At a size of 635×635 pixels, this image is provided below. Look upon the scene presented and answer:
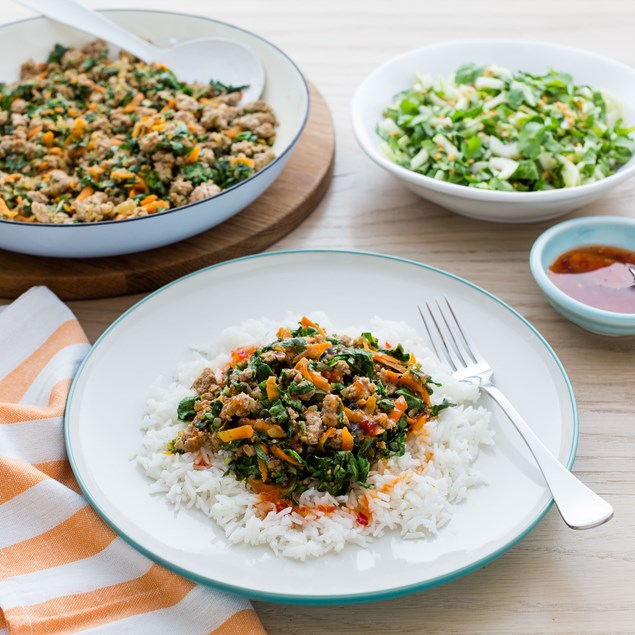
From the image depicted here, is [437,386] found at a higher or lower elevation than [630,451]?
higher

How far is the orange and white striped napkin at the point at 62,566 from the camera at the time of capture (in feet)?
6.46

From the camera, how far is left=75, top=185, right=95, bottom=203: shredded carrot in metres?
2.98

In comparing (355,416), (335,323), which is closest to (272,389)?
(355,416)

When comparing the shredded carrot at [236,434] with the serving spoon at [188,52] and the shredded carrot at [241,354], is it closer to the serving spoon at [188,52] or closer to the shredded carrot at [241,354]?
the shredded carrot at [241,354]

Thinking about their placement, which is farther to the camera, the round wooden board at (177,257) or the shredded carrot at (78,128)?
the shredded carrot at (78,128)

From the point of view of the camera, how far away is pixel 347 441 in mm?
2121

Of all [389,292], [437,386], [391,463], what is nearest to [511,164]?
[389,292]

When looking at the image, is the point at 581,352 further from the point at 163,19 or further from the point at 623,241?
the point at 163,19

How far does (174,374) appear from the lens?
2596 mm

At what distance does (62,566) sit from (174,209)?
1.22 meters

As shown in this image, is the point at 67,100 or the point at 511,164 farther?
the point at 67,100

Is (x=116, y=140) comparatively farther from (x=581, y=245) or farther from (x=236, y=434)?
(x=581, y=245)

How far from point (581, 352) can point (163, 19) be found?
8.17 ft

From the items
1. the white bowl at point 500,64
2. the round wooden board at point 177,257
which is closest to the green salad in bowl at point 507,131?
the white bowl at point 500,64
